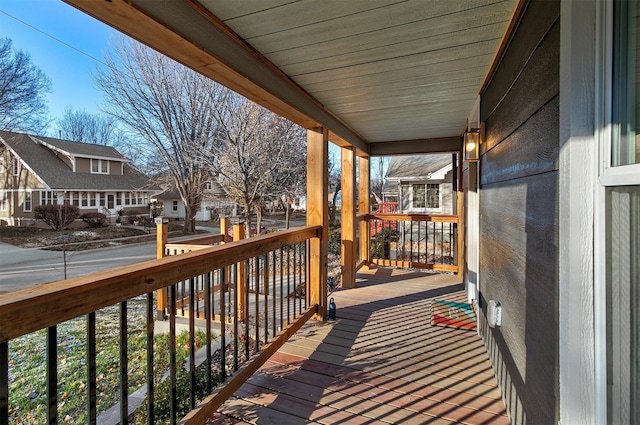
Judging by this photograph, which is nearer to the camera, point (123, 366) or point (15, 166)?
point (123, 366)

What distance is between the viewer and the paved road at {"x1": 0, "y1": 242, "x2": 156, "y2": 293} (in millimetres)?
7012

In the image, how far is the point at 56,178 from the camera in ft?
50.4

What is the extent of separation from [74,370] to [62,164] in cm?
1701

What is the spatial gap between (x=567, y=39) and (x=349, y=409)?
74.7 inches

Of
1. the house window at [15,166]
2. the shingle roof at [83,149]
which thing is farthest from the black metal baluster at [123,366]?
the house window at [15,166]

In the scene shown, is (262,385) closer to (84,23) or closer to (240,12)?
(240,12)

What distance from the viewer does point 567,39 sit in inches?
37.4

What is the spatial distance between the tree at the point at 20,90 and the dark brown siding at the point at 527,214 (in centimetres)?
1438

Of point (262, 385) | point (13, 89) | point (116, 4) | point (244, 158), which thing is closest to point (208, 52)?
point (116, 4)

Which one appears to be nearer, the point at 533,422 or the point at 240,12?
the point at 533,422

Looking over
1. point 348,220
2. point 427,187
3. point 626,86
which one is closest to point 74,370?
point 348,220

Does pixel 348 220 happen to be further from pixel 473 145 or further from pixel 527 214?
pixel 527 214

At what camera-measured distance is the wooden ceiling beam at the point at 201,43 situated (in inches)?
46.7

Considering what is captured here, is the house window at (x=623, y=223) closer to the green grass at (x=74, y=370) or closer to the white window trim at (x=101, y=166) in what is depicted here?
the green grass at (x=74, y=370)
